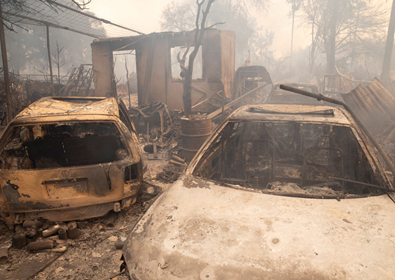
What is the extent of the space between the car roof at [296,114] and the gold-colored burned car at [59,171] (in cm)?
158

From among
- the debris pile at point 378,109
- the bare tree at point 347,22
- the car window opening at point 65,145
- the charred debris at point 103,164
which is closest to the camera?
the charred debris at point 103,164

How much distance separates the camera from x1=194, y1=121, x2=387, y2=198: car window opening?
2658 millimetres

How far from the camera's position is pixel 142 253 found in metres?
1.57

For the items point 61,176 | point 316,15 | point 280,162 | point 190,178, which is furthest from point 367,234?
point 316,15

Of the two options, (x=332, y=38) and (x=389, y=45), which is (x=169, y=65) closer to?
(x=389, y=45)

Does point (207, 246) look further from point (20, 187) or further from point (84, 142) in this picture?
point (84, 142)

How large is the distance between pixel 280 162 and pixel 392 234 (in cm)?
176

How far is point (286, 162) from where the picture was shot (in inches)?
130

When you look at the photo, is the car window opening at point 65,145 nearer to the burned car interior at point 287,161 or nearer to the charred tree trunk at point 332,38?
the burned car interior at point 287,161

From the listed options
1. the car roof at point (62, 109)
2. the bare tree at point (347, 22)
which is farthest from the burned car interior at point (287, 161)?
the bare tree at point (347, 22)

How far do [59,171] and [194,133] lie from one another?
3.53 metres

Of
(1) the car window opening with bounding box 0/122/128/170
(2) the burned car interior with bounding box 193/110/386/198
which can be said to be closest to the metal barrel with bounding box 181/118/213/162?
(1) the car window opening with bounding box 0/122/128/170

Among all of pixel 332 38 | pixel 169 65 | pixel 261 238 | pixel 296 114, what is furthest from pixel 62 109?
pixel 332 38

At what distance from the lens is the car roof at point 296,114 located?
2.61 meters
